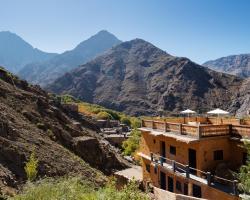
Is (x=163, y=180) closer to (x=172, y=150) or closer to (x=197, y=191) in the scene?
(x=172, y=150)

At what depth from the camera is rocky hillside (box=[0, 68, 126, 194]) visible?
32.3 m

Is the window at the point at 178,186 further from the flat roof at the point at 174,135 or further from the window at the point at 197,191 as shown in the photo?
the flat roof at the point at 174,135

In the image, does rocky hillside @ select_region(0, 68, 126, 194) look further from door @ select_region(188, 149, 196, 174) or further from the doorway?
door @ select_region(188, 149, 196, 174)

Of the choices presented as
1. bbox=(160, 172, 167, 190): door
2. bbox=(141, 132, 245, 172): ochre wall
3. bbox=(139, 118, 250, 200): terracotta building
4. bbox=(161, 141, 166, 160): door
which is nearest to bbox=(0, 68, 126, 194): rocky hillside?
bbox=(160, 172, 167, 190): door

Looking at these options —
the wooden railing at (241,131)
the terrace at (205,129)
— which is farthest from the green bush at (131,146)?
the wooden railing at (241,131)

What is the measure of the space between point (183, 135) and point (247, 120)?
5.83 meters

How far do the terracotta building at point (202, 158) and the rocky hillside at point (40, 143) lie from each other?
11912 mm

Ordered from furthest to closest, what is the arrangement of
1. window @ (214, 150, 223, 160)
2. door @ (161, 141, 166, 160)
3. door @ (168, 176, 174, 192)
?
door @ (161, 141, 166, 160)
door @ (168, 176, 174, 192)
window @ (214, 150, 223, 160)

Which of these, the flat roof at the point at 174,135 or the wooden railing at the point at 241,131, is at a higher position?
the wooden railing at the point at 241,131

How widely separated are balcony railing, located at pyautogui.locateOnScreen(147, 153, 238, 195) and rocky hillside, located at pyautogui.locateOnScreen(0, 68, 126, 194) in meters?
10.9

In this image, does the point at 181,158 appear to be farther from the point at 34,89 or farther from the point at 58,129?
the point at 34,89

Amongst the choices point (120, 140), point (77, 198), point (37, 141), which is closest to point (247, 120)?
point (77, 198)

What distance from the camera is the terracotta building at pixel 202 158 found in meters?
22.0

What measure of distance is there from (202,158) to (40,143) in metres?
21.7
